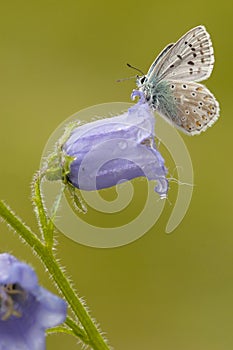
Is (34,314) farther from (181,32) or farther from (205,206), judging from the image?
(181,32)

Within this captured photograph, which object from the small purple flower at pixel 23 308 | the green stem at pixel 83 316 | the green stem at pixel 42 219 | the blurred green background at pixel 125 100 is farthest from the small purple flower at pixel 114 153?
the blurred green background at pixel 125 100

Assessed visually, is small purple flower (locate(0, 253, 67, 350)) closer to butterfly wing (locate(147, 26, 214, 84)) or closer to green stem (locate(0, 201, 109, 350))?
green stem (locate(0, 201, 109, 350))

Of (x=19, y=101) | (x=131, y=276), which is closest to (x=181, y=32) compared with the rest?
(x=19, y=101)

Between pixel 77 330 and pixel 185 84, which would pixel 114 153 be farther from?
pixel 77 330

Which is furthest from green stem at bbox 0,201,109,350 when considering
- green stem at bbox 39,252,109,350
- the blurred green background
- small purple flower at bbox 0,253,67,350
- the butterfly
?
the blurred green background

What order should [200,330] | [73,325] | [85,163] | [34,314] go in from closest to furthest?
1. [34,314]
2. [73,325]
3. [85,163]
4. [200,330]

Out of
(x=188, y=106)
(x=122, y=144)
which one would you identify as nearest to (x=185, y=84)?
(x=188, y=106)

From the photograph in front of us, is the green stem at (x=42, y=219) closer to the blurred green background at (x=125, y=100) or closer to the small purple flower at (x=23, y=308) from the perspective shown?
the small purple flower at (x=23, y=308)
